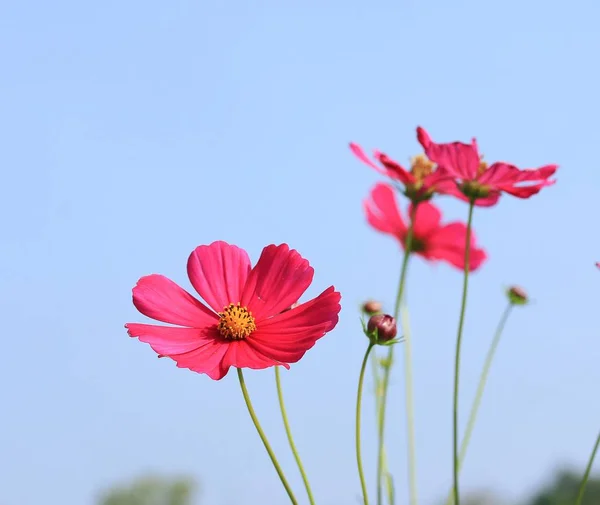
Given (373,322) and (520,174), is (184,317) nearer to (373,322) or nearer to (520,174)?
(373,322)

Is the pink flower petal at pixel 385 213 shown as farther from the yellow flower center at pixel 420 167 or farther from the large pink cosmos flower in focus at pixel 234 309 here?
the large pink cosmos flower in focus at pixel 234 309

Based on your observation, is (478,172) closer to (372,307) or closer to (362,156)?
(362,156)

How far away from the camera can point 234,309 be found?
3.73 feet

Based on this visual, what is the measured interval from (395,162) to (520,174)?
0.67 feet

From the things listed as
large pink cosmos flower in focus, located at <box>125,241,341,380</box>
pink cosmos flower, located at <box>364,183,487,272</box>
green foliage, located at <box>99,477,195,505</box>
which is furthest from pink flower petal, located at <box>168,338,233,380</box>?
green foliage, located at <box>99,477,195,505</box>

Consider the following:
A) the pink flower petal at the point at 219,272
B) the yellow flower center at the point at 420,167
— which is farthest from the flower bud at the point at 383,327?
the yellow flower center at the point at 420,167

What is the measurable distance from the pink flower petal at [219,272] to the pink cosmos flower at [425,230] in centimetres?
81

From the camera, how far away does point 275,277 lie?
3.73ft

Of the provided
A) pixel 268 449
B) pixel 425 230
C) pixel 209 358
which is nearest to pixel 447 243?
pixel 425 230

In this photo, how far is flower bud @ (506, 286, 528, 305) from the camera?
1.64 meters

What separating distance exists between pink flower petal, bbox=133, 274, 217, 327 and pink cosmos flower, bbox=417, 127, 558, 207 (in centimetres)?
38

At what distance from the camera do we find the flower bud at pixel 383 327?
1094 mm

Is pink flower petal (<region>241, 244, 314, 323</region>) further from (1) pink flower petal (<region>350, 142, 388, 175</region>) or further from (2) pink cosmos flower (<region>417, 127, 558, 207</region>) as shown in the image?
(1) pink flower petal (<region>350, 142, 388, 175</region>)

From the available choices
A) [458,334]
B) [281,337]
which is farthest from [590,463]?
[281,337]
